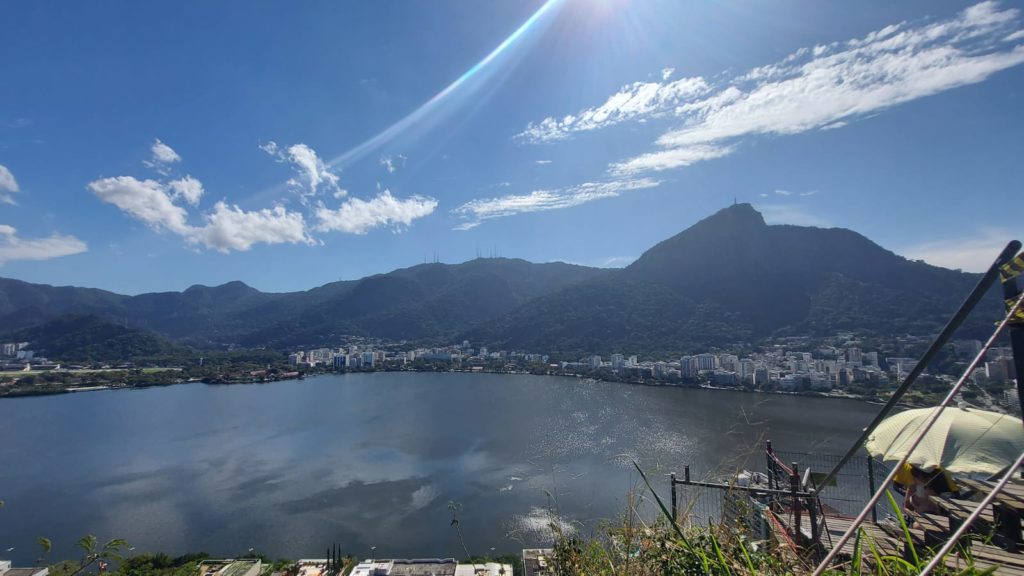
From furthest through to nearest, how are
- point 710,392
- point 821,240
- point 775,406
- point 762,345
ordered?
point 821,240, point 762,345, point 710,392, point 775,406

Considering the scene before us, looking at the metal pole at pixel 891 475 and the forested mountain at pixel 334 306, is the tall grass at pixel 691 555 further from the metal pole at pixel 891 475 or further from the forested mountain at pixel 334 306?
the forested mountain at pixel 334 306

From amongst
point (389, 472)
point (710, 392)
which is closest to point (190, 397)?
point (389, 472)

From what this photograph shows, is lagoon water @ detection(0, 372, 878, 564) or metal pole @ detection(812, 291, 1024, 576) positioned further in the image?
lagoon water @ detection(0, 372, 878, 564)

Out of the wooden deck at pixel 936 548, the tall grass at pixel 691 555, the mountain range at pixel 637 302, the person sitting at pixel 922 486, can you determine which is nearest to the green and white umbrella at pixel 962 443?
the person sitting at pixel 922 486

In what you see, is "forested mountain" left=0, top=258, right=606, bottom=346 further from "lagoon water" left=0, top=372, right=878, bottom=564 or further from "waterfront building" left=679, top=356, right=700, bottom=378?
"lagoon water" left=0, top=372, right=878, bottom=564

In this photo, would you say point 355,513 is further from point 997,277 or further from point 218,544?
point 997,277

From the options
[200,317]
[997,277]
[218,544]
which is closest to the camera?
[997,277]

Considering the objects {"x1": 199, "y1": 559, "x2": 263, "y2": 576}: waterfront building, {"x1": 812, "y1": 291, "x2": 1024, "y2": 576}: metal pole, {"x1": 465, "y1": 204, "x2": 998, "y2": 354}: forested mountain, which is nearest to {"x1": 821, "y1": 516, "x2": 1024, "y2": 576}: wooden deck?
{"x1": 812, "y1": 291, "x2": 1024, "y2": 576}: metal pole
